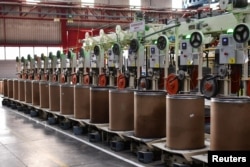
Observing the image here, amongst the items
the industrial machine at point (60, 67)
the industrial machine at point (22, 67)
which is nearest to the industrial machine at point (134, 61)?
the industrial machine at point (60, 67)

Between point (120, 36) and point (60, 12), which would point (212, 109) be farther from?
point (60, 12)

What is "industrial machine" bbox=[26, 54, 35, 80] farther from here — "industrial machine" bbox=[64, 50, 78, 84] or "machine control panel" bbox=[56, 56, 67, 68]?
"industrial machine" bbox=[64, 50, 78, 84]

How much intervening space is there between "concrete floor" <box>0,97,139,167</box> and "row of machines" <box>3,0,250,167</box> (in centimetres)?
46

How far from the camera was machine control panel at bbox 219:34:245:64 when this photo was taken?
5.73 meters

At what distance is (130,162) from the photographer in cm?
579

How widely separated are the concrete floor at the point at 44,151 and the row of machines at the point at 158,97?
1.50ft

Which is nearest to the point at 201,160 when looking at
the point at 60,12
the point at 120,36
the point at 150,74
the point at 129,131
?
the point at 129,131

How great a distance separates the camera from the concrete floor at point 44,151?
5.84 meters

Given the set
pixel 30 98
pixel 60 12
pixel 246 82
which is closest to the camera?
pixel 246 82

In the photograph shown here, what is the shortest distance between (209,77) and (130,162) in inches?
92.1

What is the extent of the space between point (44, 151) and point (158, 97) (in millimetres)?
2530

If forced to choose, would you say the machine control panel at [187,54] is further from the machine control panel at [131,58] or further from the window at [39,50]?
the window at [39,50]

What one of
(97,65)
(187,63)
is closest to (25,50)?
(97,65)

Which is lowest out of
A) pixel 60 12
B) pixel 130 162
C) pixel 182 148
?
pixel 130 162
